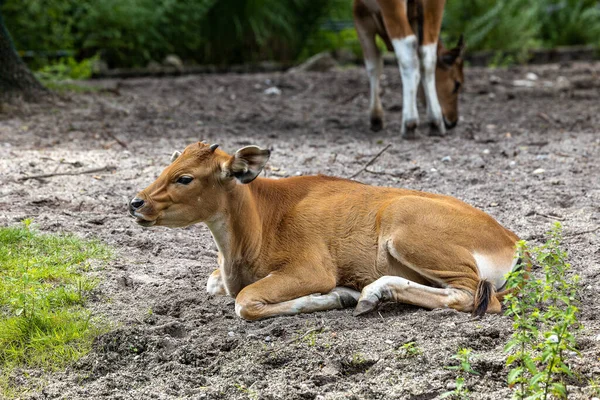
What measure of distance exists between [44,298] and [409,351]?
2.06 m

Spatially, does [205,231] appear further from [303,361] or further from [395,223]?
[303,361]

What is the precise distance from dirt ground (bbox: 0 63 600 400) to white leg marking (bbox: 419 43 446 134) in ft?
0.76

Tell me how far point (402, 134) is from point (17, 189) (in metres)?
4.11

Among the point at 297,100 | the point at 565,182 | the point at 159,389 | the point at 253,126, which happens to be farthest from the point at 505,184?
the point at 297,100

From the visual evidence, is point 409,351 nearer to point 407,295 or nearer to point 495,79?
point 407,295

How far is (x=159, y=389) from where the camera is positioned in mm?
4020

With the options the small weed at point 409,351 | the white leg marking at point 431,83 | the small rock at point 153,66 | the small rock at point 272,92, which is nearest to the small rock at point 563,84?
the white leg marking at point 431,83

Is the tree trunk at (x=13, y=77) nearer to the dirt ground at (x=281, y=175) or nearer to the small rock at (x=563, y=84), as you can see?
the dirt ground at (x=281, y=175)

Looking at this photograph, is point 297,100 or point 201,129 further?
point 297,100

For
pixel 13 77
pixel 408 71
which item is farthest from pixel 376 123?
pixel 13 77

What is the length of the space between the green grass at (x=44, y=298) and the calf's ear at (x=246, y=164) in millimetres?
1055

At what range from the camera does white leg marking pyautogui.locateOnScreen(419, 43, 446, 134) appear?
946cm

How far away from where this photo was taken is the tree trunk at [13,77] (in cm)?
958

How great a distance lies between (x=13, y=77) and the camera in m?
9.85
